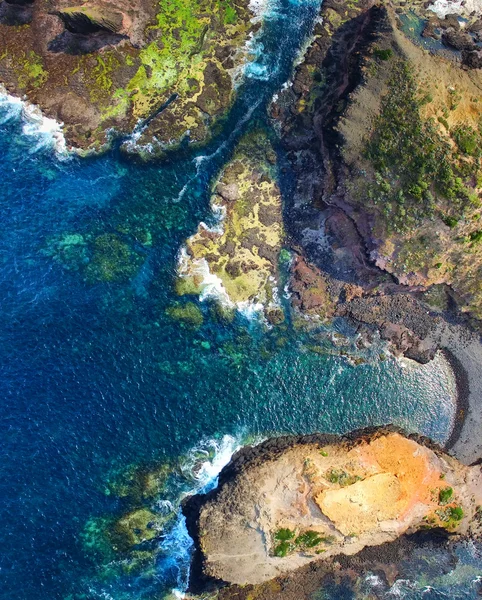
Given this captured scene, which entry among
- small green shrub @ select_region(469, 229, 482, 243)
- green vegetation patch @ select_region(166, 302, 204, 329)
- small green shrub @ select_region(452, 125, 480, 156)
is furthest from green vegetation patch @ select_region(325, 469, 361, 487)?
small green shrub @ select_region(452, 125, 480, 156)

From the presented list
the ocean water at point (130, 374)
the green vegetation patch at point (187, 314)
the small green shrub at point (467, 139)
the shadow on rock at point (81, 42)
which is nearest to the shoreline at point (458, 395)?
the ocean water at point (130, 374)

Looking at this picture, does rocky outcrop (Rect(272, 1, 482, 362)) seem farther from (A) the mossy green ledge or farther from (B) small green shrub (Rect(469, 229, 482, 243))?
(A) the mossy green ledge

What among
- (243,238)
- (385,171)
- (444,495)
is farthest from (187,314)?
(444,495)

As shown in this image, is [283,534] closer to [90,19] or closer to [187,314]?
[187,314]

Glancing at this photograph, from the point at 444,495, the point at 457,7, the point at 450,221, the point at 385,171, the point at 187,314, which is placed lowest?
the point at 444,495

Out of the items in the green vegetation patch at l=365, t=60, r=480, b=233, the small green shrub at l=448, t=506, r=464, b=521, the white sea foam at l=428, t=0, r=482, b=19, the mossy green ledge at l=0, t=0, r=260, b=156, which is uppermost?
the white sea foam at l=428, t=0, r=482, b=19

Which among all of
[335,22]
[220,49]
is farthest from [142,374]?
[335,22]

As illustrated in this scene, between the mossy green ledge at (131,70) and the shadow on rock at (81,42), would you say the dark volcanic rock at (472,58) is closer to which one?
the mossy green ledge at (131,70)
